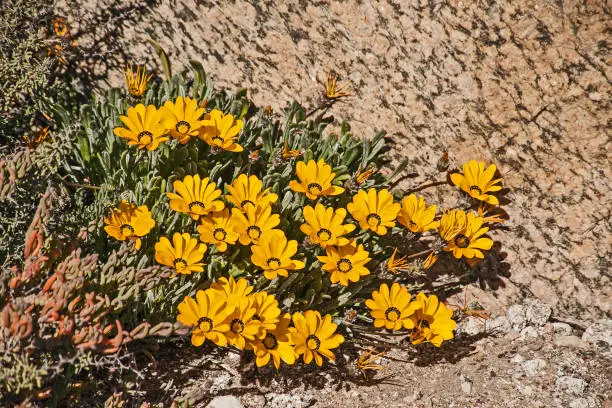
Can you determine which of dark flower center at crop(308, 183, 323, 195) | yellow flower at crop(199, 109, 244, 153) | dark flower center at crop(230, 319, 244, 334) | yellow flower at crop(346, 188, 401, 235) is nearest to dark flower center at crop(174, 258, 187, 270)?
dark flower center at crop(230, 319, 244, 334)

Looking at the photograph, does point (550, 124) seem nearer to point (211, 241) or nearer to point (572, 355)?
point (572, 355)

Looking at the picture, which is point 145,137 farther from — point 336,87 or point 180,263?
point 336,87

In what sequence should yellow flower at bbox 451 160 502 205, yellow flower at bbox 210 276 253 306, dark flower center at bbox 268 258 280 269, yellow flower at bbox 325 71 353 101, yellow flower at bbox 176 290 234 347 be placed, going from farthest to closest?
yellow flower at bbox 325 71 353 101 → yellow flower at bbox 451 160 502 205 → dark flower center at bbox 268 258 280 269 → yellow flower at bbox 210 276 253 306 → yellow flower at bbox 176 290 234 347

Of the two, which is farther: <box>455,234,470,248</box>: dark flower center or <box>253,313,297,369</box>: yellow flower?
<box>455,234,470,248</box>: dark flower center

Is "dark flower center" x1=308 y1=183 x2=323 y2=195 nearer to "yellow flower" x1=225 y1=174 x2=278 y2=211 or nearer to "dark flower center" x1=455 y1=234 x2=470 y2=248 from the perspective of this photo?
"yellow flower" x1=225 y1=174 x2=278 y2=211

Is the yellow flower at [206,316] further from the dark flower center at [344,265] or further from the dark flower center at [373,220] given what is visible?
the dark flower center at [373,220]

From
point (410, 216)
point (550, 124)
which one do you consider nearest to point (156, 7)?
point (410, 216)

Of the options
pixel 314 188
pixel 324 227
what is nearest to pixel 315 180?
pixel 314 188
